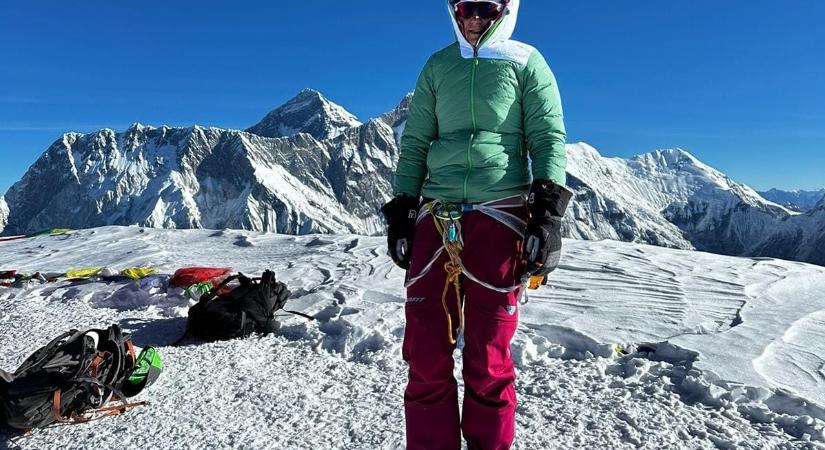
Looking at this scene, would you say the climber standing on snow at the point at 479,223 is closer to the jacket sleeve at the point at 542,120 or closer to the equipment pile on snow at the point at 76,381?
the jacket sleeve at the point at 542,120

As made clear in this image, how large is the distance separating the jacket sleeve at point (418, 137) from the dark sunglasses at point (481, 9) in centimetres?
37

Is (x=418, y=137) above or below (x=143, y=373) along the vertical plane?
above

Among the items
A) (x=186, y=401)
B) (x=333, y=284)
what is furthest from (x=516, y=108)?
(x=333, y=284)

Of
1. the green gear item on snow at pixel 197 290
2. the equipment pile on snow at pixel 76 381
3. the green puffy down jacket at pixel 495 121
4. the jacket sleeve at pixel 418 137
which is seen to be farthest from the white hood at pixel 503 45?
the green gear item on snow at pixel 197 290

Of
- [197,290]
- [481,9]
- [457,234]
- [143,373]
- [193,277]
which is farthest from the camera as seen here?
[193,277]

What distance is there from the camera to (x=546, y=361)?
15.2 feet

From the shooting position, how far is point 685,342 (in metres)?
4.77

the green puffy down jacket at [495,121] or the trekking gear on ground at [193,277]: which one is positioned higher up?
the green puffy down jacket at [495,121]

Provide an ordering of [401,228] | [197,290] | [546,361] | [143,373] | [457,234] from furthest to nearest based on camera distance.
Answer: [197,290]
[546,361]
[143,373]
[401,228]
[457,234]

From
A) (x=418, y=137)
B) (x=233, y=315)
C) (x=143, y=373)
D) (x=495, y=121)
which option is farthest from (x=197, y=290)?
(x=495, y=121)

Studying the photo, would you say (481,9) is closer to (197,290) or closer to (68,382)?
(68,382)

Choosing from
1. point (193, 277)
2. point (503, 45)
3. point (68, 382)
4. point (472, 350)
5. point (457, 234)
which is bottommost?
point (68, 382)

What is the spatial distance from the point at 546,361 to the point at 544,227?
2.27 meters

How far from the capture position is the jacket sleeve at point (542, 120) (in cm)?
290
